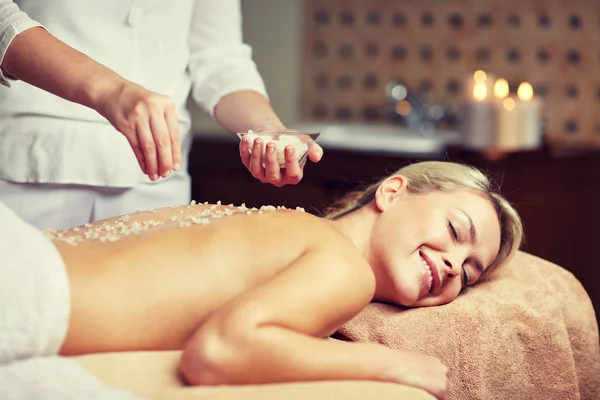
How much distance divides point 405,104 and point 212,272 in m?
2.16

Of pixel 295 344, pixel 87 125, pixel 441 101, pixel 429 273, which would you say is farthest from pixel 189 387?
pixel 441 101

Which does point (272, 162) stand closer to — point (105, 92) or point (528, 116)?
point (105, 92)

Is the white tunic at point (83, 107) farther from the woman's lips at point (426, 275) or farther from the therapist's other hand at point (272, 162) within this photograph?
the woman's lips at point (426, 275)

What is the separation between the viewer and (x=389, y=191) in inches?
62.6

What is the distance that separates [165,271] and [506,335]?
0.62 meters

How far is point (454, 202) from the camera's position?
60.1 inches

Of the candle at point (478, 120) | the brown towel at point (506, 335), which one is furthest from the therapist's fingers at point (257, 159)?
the candle at point (478, 120)

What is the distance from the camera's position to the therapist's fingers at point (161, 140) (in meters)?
1.10

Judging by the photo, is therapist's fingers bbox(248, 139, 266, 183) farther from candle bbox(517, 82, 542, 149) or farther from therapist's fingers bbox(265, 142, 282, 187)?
candle bbox(517, 82, 542, 149)

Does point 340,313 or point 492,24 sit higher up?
point 492,24

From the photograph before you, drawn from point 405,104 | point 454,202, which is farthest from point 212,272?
point 405,104

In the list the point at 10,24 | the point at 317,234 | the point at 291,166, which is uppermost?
the point at 10,24

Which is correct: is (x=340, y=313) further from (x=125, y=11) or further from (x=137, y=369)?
(x=125, y=11)

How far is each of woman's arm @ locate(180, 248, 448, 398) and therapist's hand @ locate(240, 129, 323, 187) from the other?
6.9 inches
